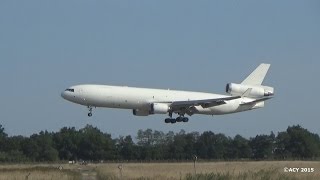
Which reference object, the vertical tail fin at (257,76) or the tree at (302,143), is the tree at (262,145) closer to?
the tree at (302,143)

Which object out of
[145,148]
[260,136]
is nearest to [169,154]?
[145,148]

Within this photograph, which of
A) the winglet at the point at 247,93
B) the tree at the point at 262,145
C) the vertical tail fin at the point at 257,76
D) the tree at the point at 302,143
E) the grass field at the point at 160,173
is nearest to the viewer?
the grass field at the point at 160,173

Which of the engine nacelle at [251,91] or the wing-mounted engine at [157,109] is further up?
the engine nacelle at [251,91]

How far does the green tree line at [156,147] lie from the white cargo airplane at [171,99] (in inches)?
1095

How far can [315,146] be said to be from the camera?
382 ft

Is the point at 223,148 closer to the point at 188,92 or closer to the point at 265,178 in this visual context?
the point at 188,92

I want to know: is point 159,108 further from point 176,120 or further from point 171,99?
point 176,120

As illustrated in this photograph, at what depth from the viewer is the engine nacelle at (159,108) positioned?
80.5 meters

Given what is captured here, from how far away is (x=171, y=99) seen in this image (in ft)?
271

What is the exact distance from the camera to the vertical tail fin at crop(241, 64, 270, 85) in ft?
305

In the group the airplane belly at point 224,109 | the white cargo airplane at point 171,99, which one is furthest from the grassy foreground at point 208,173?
the airplane belly at point 224,109

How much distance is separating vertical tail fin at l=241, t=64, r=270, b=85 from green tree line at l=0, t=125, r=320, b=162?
74.0ft

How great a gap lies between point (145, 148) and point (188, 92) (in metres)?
37.6

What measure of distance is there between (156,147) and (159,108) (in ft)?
143
